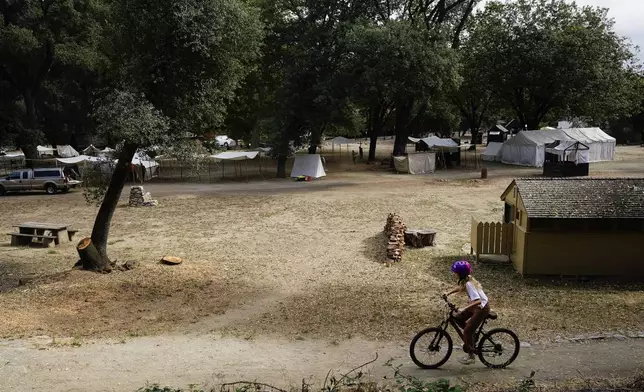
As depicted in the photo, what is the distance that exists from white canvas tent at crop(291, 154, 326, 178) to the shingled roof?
24.4 meters

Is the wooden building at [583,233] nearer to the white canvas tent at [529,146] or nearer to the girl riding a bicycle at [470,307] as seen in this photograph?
the girl riding a bicycle at [470,307]

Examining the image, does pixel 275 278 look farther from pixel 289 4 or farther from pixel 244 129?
pixel 244 129

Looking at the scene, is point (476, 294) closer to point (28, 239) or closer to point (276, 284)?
point (276, 284)

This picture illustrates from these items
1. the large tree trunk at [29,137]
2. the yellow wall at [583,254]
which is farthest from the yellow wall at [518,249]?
the large tree trunk at [29,137]

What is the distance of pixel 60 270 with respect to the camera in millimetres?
15578

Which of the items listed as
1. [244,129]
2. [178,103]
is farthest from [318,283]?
[244,129]

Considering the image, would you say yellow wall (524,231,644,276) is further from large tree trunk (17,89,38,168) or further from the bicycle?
large tree trunk (17,89,38,168)

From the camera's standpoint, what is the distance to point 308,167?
1513 inches

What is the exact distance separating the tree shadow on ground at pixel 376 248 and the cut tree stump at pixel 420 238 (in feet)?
2.89

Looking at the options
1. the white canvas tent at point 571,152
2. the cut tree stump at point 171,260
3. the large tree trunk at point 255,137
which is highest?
the large tree trunk at point 255,137

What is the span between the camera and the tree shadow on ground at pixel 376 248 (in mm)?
16422

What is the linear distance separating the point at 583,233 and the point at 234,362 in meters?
9.68

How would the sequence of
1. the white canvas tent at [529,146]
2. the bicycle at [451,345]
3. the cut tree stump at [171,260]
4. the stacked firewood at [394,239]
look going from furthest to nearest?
the white canvas tent at [529,146] → the stacked firewood at [394,239] → the cut tree stump at [171,260] → the bicycle at [451,345]

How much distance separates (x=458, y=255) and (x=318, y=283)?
16.7 feet
